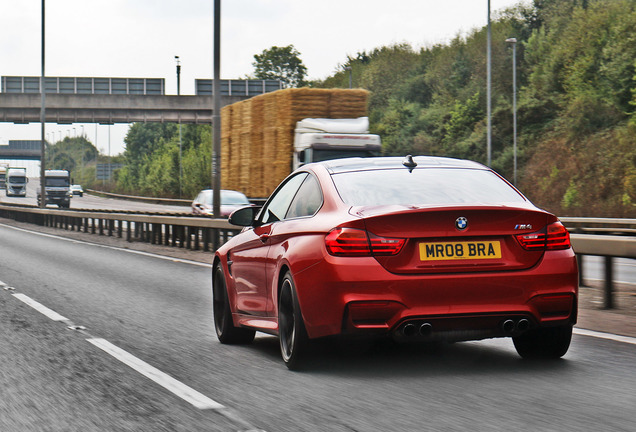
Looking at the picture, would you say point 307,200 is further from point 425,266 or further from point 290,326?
point 425,266

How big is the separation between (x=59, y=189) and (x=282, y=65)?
6107cm

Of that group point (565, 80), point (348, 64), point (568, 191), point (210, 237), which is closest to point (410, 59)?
point (348, 64)

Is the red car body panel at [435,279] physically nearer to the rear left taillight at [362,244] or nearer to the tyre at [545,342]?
the rear left taillight at [362,244]

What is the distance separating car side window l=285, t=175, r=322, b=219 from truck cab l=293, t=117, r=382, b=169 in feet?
57.6

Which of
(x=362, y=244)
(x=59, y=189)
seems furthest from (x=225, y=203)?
(x=59, y=189)

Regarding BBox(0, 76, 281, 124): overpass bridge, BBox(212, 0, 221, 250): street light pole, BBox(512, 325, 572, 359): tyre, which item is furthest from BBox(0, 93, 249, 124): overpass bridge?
BBox(512, 325, 572, 359): tyre

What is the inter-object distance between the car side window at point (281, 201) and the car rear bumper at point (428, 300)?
4.35 feet

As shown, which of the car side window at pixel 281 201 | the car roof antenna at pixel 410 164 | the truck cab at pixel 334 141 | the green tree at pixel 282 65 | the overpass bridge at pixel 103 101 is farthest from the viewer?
the green tree at pixel 282 65

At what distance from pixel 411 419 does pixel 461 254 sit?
56.1 inches

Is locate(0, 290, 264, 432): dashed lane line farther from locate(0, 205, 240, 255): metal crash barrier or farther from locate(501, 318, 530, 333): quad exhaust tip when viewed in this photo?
locate(0, 205, 240, 255): metal crash barrier

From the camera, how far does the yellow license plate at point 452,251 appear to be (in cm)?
629

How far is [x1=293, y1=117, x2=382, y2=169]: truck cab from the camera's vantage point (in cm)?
2553

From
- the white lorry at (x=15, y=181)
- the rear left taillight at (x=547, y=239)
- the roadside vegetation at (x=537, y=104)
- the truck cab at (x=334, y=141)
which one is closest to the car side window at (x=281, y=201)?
the rear left taillight at (x=547, y=239)

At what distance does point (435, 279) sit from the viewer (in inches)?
246
